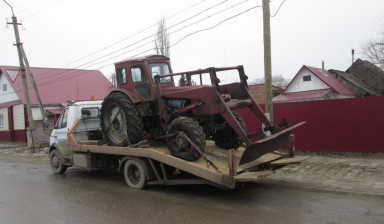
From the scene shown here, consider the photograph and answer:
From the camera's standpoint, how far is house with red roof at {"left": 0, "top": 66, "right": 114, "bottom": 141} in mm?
27203

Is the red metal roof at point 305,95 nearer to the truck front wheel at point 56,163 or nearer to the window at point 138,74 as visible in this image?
the truck front wheel at point 56,163

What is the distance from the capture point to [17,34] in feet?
64.3

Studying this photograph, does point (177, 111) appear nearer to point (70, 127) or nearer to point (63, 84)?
point (70, 127)

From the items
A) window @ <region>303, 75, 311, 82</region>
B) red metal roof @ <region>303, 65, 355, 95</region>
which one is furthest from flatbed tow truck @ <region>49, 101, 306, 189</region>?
window @ <region>303, 75, 311, 82</region>

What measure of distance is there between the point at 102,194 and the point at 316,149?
7883mm

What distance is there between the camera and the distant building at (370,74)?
103 feet

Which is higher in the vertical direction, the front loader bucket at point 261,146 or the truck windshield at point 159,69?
the truck windshield at point 159,69

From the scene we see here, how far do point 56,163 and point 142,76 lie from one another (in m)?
4.78

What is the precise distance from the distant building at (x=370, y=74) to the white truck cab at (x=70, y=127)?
26.7 meters

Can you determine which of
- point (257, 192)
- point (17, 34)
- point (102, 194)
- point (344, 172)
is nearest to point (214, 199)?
point (257, 192)

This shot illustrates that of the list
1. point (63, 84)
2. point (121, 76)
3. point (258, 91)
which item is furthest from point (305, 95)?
point (121, 76)

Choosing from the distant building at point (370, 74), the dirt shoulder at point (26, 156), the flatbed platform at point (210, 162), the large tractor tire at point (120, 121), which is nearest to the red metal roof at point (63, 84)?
the dirt shoulder at point (26, 156)

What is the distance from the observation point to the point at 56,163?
10883 mm

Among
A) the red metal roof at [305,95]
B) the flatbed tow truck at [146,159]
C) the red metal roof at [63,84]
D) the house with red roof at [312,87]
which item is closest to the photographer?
→ the flatbed tow truck at [146,159]
